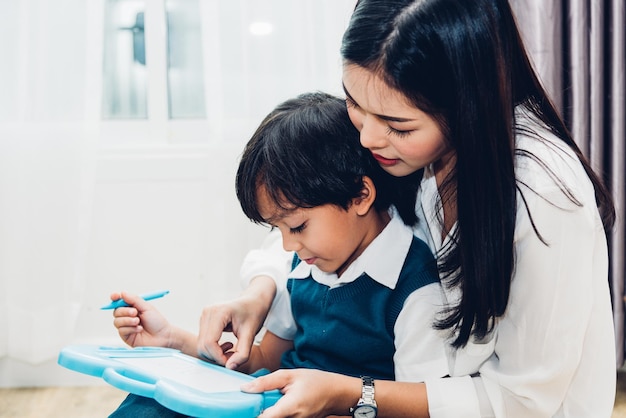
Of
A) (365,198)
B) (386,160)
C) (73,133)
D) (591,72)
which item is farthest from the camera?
(73,133)

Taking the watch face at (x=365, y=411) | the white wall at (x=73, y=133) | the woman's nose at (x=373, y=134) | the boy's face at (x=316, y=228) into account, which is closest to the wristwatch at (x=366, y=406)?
the watch face at (x=365, y=411)

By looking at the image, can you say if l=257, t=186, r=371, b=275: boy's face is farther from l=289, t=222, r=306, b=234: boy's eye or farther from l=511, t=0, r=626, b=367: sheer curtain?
l=511, t=0, r=626, b=367: sheer curtain

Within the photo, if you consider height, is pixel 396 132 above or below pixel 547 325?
above

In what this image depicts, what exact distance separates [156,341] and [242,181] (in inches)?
12.4

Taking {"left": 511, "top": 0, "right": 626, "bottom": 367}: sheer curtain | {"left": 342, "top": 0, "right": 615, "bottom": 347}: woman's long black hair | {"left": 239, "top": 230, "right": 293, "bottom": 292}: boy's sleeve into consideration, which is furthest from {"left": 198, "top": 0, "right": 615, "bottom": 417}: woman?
{"left": 511, "top": 0, "right": 626, "bottom": 367}: sheer curtain

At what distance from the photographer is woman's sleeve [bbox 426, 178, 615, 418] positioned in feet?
2.77

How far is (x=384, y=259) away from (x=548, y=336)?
0.24 meters

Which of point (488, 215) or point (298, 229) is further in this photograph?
point (298, 229)

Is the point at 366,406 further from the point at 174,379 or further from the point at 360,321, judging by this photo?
the point at 174,379

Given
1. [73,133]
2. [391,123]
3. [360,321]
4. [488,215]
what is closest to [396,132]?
[391,123]

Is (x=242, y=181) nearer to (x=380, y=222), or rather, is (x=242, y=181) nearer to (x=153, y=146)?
(x=380, y=222)

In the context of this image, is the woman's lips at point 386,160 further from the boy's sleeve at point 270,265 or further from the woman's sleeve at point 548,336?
the boy's sleeve at point 270,265

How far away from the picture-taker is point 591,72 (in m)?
1.73

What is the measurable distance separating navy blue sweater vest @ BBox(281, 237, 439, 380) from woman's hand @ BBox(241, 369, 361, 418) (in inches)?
3.7
